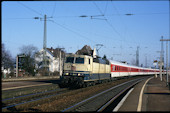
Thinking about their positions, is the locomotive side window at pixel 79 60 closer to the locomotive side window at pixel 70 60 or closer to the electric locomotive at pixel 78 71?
the electric locomotive at pixel 78 71

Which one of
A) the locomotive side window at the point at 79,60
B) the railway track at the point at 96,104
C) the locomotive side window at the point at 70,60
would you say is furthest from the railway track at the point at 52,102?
the locomotive side window at the point at 70,60

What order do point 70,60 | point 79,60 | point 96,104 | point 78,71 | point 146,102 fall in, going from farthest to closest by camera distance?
point 70,60
point 79,60
point 78,71
point 96,104
point 146,102

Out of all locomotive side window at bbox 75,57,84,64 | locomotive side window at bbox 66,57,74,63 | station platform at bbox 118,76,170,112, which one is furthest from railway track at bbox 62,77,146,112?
locomotive side window at bbox 66,57,74,63

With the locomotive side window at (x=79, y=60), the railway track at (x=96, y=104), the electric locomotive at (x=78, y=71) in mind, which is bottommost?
the railway track at (x=96, y=104)

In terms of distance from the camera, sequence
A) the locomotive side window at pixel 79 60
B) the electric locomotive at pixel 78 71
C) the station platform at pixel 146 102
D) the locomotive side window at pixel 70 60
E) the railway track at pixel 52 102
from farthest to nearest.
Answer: the locomotive side window at pixel 70 60
the locomotive side window at pixel 79 60
the electric locomotive at pixel 78 71
the railway track at pixel 52 102
the station platform at pixel 146 102

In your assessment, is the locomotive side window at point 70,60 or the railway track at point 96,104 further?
the locomotive side window at point 70,60

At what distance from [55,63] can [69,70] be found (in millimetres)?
62298

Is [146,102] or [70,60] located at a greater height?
[70,60]

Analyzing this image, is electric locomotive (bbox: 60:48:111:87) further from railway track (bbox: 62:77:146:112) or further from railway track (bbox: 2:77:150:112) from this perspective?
railway track (bbox: 62:77:146:112)

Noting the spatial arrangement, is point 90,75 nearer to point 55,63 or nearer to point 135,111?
point 135,111

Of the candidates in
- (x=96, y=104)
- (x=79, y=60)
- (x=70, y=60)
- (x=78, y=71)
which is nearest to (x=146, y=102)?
(x=96, y=104)

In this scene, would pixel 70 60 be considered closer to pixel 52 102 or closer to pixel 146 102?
pixel 52 102

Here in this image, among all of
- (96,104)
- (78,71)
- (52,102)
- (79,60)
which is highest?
(79,60)

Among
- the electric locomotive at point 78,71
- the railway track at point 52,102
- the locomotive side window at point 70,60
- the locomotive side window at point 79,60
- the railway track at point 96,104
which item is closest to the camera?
the railway track at point 52,102
